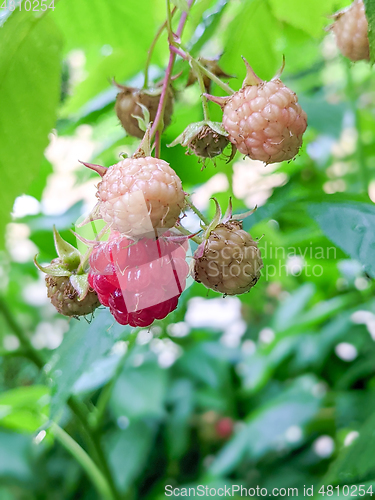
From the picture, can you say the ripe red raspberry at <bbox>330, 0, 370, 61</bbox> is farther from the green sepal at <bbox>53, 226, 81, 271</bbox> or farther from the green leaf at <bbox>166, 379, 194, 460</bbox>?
the green leaf at <bbox>166, 379, 194, 460</bbox>

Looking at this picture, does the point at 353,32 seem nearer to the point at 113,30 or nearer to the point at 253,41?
the point at 253,41

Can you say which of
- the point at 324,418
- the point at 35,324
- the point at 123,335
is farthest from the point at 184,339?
the point at 123,335

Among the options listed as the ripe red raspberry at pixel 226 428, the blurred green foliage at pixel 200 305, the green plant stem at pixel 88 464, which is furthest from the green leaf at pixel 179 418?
the green plant stem at pixel 88 464

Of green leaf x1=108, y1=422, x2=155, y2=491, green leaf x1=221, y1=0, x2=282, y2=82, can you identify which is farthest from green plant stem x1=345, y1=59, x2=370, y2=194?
green leaf x1=108, y1=422, x2=155, y2=491

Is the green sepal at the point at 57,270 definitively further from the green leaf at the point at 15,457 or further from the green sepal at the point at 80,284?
the green leaf at the point at 15,457

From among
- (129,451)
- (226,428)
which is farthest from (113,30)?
(226,428)

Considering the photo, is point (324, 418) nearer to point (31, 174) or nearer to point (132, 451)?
point (132, 451)
